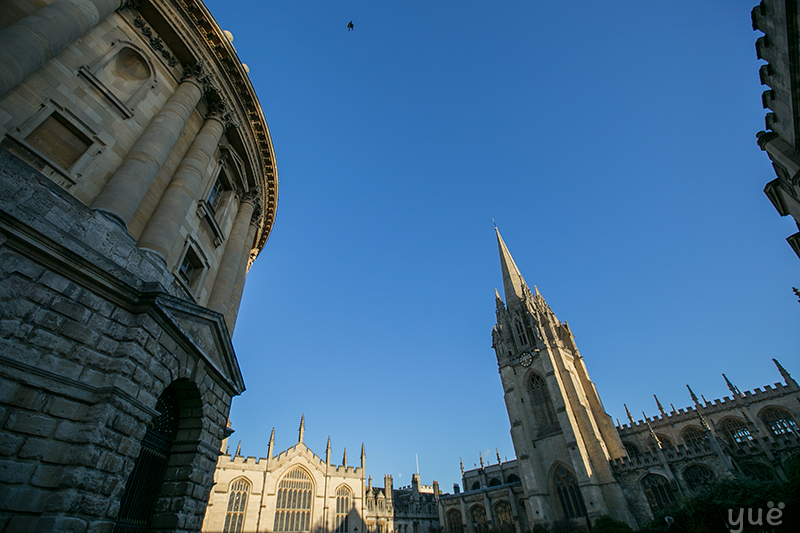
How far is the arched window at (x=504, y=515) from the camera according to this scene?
36819mm

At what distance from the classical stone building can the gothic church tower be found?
18.7 meters

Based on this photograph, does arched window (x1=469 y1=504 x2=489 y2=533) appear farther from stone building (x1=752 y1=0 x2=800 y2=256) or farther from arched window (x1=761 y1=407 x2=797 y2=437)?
stone building (x1=752 y1=0 x2=800 y2=256)

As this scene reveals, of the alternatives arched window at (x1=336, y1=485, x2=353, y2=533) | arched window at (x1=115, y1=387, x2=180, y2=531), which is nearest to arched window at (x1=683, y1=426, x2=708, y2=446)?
arched window at (x1=336, y1=485, x2=353, y2=533)

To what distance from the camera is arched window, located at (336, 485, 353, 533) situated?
39.9 metres

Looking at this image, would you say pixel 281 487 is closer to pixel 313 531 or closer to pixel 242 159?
pixel 313 531

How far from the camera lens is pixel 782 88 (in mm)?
10898

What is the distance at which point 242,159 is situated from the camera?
16.1 m

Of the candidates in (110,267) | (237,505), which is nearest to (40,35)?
(110,267)

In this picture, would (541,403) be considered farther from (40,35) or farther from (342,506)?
(40,35)

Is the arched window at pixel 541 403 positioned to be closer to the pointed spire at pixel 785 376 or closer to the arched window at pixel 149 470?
the pointed spire at pixel 785 376

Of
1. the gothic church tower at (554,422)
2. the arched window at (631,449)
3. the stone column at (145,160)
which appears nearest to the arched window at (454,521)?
the gothic church tower at (554,422)

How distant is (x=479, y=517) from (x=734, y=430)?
2565 centimetres

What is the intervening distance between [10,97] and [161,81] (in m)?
4.90

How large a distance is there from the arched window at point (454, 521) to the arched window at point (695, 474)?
23.6 m
